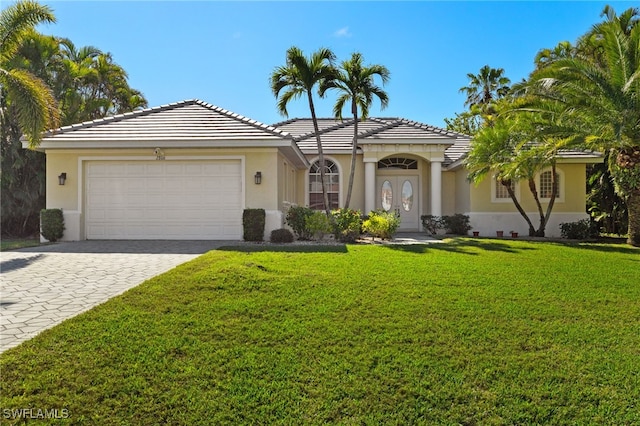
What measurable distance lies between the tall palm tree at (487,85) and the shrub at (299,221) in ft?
60.9

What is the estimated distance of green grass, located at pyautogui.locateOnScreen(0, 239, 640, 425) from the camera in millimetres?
3264

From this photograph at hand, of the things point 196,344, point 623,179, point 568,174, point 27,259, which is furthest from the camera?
point 568,174

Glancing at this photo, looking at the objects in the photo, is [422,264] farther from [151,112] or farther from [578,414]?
[151,112]

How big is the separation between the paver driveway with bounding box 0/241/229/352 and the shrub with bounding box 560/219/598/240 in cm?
1365

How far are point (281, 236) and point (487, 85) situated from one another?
21707 millimetres

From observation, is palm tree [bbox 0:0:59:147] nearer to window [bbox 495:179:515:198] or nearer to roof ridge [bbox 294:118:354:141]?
roof ridge [bbox 294:118:354:141]

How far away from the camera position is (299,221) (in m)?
13.5

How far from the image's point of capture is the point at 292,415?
10.5 feet

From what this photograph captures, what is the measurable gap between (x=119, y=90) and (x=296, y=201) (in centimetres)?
1280

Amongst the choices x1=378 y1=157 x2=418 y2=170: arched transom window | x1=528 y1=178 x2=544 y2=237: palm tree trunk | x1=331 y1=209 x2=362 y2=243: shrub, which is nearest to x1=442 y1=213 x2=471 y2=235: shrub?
x1=528 y1=178 x2=544 y2=237: palm tree trunk

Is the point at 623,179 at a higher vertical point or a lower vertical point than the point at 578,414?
higher

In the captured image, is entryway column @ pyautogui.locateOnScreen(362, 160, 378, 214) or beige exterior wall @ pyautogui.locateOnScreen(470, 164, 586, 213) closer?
beige exterior wall @ pyautogui.locateOnScreen(470, 164, 586, 213)

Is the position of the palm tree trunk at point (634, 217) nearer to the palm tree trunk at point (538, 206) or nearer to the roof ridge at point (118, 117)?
the palm tree trunk at point (538, 206)

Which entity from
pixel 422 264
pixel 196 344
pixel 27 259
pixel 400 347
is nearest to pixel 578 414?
pixel 400 347
